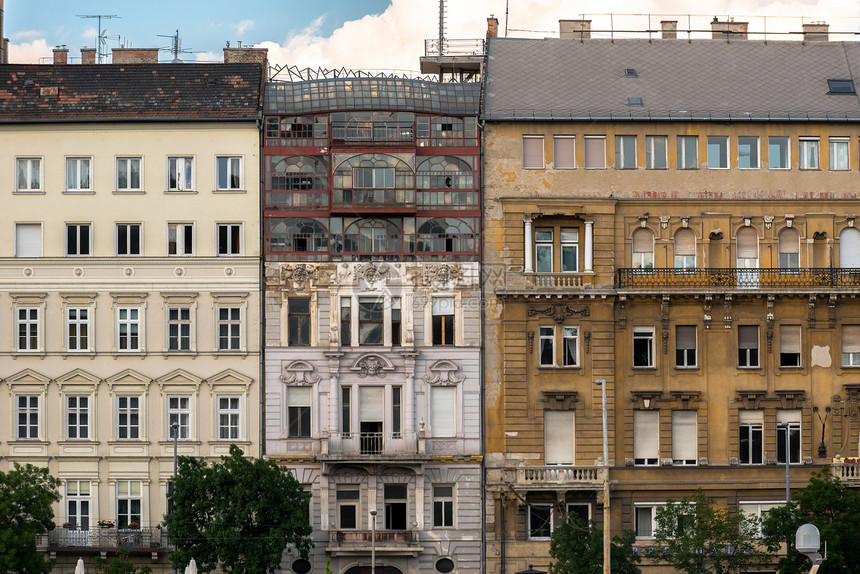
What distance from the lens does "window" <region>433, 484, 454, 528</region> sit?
2687 inches

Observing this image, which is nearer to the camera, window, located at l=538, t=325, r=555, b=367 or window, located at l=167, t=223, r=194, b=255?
window, located at l=538, t=325, r=555, b=367

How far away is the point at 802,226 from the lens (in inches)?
2763

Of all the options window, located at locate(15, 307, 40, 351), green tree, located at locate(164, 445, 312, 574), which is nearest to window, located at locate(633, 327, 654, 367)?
green tree, located at locate(164, 445, 312, 574)

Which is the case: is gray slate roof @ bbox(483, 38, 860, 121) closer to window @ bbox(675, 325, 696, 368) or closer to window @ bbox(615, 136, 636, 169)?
window @ bbox(615, 136, 636, 169)

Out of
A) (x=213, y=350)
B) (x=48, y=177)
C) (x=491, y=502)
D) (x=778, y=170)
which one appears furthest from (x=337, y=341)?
(x=778, y=170)

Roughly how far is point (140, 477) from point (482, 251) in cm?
1866

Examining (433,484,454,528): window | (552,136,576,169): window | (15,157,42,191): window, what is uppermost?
(552,136,576,169): window

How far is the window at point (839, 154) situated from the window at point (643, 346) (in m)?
11.6

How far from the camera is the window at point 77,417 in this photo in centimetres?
6900

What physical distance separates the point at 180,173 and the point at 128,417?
11510mm

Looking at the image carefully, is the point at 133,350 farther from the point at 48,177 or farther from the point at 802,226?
the point at 802,226

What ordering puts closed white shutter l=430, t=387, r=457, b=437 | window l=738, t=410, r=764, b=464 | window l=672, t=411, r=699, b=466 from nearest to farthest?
closed white shutter l=430, t=387, r=457, b=437
window l=672, t=411, r=699, b=466
window l=738, t=410, r=764, b=464

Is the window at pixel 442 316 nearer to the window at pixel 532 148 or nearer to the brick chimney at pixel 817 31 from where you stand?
the window at pixel 532 148

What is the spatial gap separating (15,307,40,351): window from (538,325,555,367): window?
23.1 m
